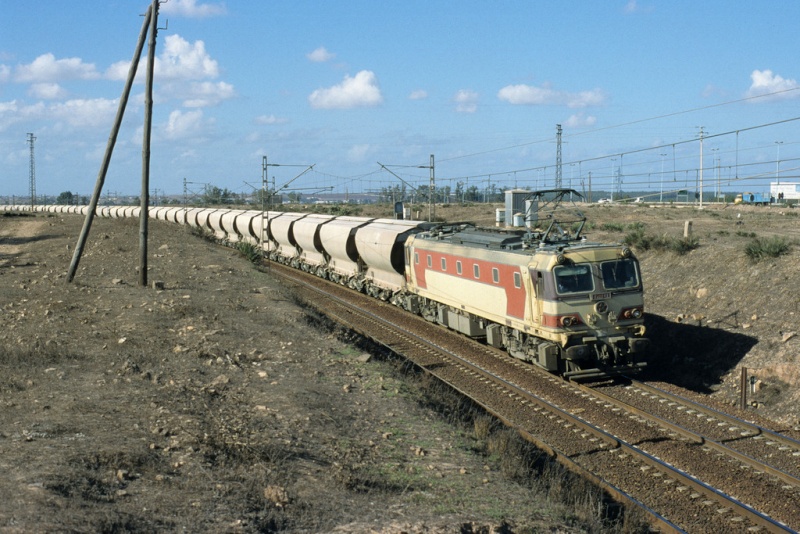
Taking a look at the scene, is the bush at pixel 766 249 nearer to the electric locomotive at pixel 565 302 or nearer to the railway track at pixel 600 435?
the electric locomotive at pixel 565 302

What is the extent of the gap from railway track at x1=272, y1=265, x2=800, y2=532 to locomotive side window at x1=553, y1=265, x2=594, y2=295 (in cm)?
248

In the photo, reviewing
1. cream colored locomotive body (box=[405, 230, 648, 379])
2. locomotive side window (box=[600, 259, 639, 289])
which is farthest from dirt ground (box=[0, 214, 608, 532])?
locomotive side window (box=[600, 259, 639, 289])

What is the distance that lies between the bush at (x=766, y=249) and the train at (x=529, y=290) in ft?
22.0

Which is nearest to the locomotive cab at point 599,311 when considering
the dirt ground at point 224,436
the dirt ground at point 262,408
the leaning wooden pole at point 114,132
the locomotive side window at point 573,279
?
the locomotive side window at point 573,279

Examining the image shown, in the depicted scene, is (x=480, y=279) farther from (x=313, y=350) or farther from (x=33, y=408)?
(x=33, y=408)

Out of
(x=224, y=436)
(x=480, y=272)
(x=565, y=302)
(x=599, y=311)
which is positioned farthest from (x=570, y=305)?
(x=224, y=436)

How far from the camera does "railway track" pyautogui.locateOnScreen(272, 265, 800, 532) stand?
11.7 metres

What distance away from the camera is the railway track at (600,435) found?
11.7m

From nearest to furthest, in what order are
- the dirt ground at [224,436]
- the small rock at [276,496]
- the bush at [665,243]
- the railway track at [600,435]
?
the dirt ground at [224,436]
the small rock at [276,496]
the railway track at [600,435]
the bush at [665,243]

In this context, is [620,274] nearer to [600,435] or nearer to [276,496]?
[600,435]

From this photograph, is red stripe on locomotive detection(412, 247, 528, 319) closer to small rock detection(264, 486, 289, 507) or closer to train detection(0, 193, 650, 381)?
train detection(0, 193, 650, 381)

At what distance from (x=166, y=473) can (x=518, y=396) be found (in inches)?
391

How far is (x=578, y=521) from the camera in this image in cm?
1030

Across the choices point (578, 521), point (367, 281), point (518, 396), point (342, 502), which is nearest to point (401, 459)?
point (342, 502)
